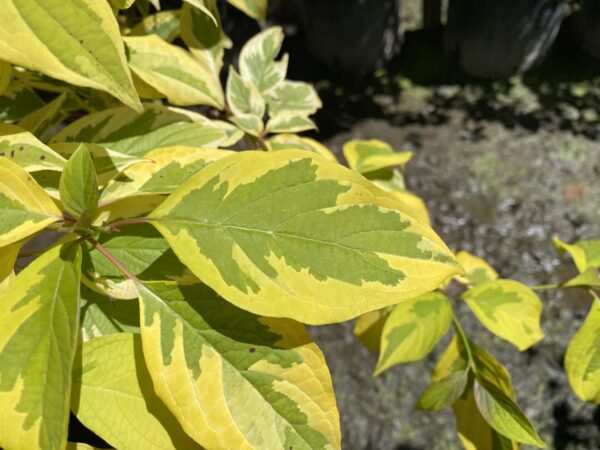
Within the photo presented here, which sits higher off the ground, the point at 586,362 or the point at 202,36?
the point at 202,36

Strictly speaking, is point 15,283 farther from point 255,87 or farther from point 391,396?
point 391,396

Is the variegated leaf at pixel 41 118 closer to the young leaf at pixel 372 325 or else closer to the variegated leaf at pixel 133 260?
the variegated leaf at pixel 133 260

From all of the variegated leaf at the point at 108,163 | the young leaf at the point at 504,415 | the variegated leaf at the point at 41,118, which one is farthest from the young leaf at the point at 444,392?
the variegated leaf at the point at 41,118

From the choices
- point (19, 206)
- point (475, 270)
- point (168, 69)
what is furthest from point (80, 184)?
point (475, 270)

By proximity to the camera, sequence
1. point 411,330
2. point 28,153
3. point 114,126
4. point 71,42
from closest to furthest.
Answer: point 71,42 → point 28,153 → point 114,126 → point 411,330

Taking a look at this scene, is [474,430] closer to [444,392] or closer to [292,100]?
[444,392]

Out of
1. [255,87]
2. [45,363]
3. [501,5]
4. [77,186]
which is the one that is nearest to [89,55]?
[77,186]

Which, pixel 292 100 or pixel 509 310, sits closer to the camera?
pixel 509 310

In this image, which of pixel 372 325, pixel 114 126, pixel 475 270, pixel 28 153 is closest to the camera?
pixel 28 153
